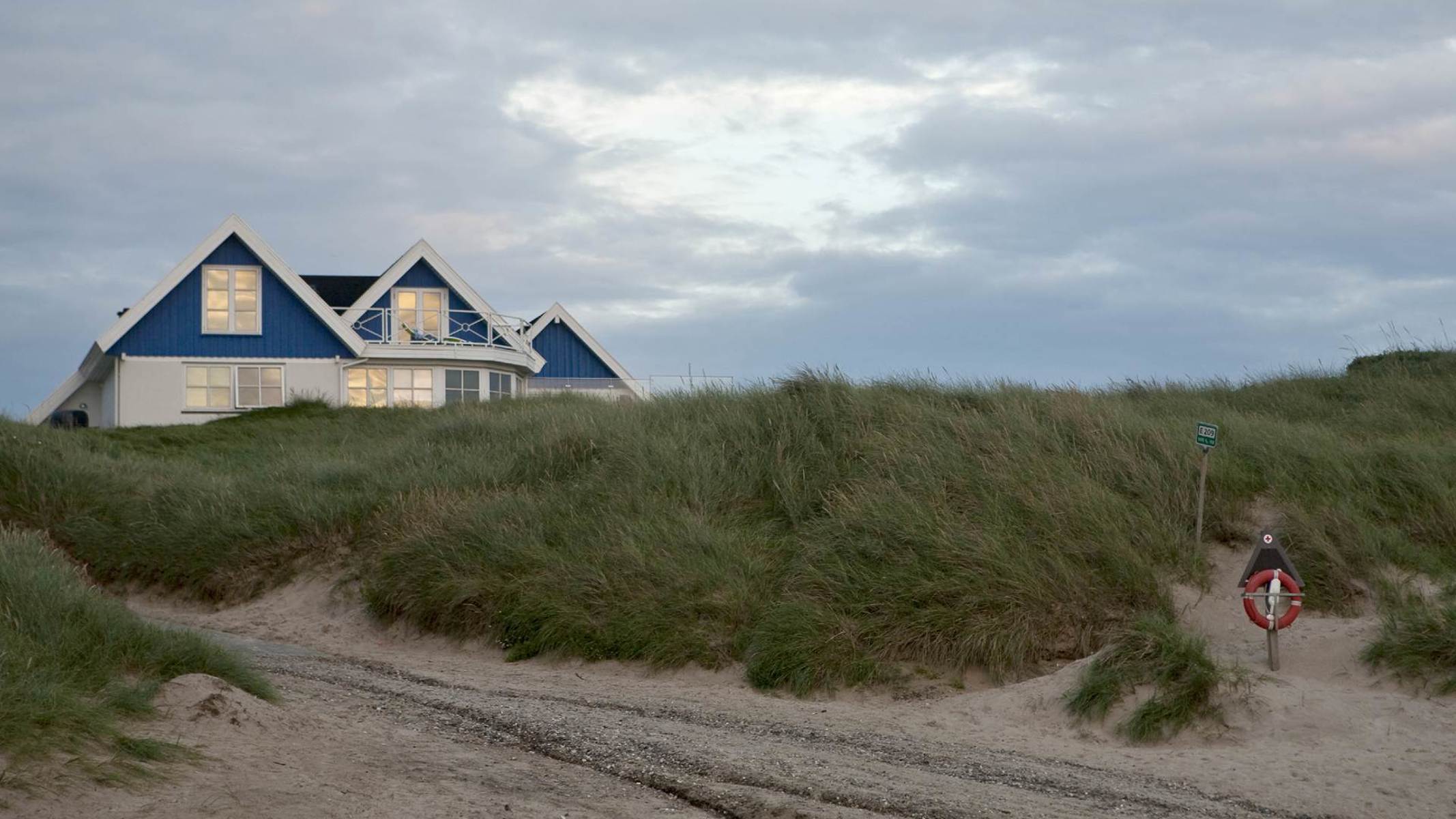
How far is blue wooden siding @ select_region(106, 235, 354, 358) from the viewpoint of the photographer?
33.3 m

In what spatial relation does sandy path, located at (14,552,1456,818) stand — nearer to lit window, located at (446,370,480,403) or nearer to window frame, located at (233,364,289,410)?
window frame, located at (233,364,289,410)

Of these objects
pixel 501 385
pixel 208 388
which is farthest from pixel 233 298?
pixel 501 385

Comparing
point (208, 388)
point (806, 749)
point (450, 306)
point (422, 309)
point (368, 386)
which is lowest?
point (806, 749)

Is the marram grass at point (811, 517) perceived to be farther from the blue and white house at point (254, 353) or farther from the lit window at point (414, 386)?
the lit window at point (414, 386)

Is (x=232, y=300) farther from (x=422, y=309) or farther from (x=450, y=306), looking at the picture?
(x=450, y=306)

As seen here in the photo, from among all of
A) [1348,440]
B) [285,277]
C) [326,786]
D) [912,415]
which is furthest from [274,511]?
[285,277]

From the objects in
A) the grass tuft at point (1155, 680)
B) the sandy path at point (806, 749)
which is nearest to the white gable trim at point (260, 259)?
the sandy path at point (806, 749)

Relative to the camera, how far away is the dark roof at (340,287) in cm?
3962

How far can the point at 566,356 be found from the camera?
149 ft

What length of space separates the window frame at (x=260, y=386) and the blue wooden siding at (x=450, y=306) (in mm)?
3435

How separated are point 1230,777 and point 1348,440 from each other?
8094mm

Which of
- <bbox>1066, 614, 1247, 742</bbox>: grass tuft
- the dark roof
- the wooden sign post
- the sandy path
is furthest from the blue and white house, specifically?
<bbox>1066, 614, 1247, 742</bbox>: grass tuft

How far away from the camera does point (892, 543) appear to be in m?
12.2

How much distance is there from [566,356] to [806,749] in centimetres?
3806
